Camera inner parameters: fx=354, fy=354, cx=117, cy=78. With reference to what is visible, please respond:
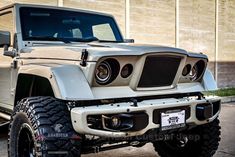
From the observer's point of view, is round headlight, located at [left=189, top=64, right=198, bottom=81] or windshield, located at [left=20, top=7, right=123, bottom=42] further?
windshield, located at [left=20, top=7, right=123, bottom=42]

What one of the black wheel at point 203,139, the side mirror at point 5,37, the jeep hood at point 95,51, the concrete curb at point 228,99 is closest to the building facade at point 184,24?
the concrete curb at point 228,99

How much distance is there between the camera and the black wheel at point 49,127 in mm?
2791

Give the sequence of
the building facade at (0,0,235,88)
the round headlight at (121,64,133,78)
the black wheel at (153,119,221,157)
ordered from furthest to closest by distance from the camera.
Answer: the building facade at (0,0,235,88), the black wheel at (153,119,221,157), the round headlight at (121,64,133,78)

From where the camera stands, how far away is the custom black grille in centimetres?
317

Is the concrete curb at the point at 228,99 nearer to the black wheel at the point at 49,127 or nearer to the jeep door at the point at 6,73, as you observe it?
the jeep door at the point at 6,73

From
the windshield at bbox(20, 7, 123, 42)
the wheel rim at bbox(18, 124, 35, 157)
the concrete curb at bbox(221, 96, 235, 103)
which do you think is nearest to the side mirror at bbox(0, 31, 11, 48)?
the windshield at bbox(20, 7, 123, 42)

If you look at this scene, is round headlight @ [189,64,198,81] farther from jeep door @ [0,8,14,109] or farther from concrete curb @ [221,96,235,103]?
concrete curb @ [221,96,235,103]

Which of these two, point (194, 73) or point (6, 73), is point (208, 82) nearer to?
point (194, 73)

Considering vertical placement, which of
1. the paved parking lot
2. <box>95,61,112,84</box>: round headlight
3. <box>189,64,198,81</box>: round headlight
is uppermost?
<box>95,61,112,84</box>: round headlight

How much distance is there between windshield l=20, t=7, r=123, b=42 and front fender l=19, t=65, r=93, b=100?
47.6 inches

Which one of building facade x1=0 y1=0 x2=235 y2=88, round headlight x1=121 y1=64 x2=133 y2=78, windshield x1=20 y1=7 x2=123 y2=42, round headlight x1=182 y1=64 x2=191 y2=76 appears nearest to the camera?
round headlight x1=121 y1=64 x2=133 y2=78

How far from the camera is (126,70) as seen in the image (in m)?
3.14

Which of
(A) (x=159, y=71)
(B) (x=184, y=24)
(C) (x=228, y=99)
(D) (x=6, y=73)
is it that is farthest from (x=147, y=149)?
(B) (x=184, y=24)

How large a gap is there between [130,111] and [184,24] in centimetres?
1082
